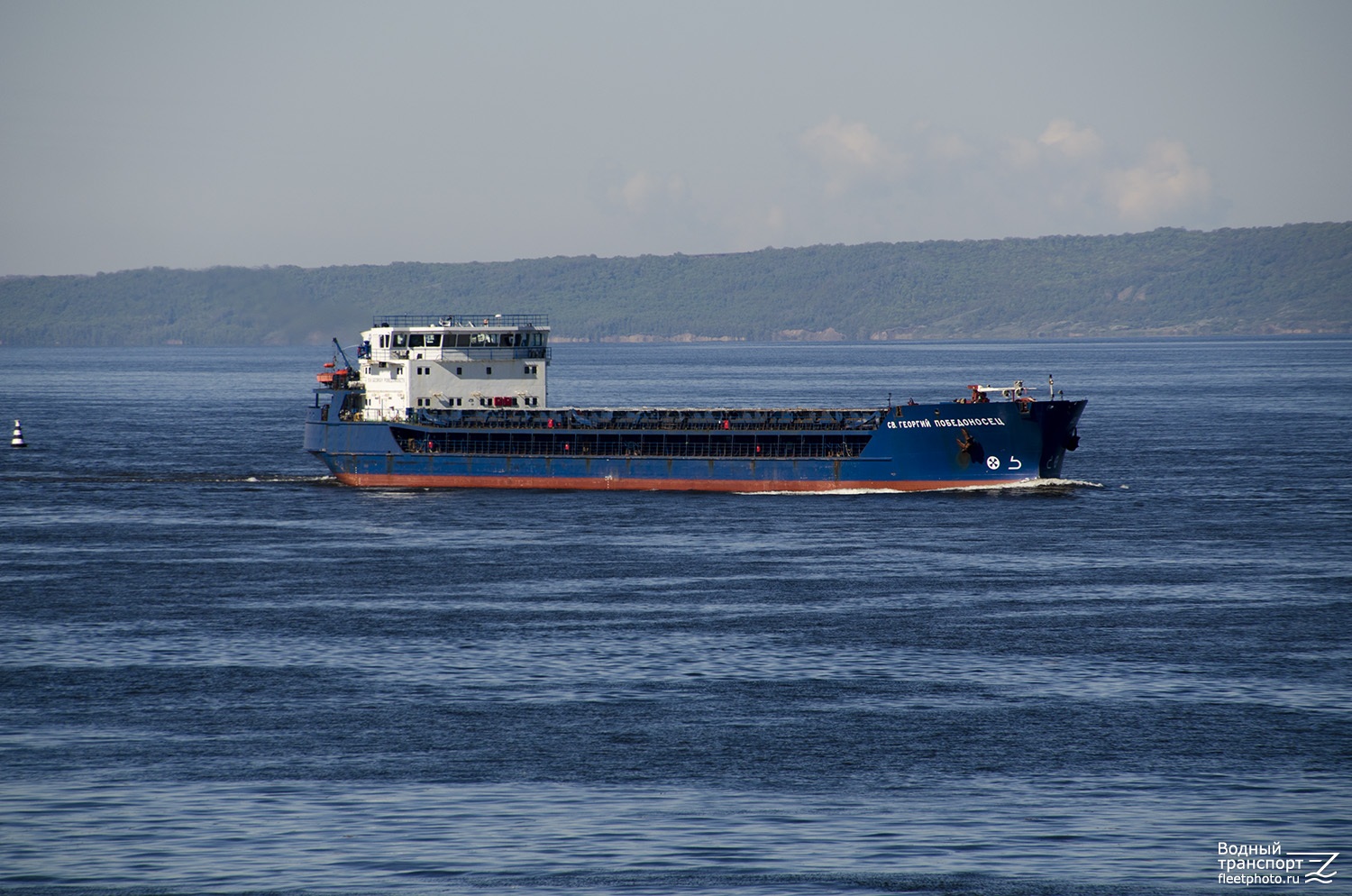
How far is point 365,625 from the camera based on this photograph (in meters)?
48.1

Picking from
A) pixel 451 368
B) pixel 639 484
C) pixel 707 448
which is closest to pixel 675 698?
pixel 707 448

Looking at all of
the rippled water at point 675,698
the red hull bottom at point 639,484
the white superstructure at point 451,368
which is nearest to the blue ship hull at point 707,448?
the red hull bottom at point 639,484

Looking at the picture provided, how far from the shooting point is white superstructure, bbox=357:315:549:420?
9006 centimetres

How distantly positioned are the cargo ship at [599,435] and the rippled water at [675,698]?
3903 mm

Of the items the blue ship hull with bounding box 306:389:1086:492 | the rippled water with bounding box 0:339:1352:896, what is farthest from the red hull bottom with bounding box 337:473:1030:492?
the rippled water with bounding box 0:339:1352:896

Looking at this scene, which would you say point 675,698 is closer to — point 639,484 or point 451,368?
point 639,484

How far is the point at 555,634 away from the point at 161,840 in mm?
19117

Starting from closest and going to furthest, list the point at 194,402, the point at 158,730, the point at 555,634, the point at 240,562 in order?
the point at 158,730, the point at 555,634, the point at 240,562, the point at 194,402

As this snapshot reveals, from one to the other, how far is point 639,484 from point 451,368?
14565mm

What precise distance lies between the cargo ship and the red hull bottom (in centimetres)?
7

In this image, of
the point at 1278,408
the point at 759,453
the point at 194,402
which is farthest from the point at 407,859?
the point at 194,402

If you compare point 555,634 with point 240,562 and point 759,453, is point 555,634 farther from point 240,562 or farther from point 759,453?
point 759,453

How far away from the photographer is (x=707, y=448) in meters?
83.4

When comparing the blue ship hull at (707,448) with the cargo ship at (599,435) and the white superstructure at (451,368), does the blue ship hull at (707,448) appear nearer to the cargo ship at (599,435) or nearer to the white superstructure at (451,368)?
the cargo ship at (599,435)
